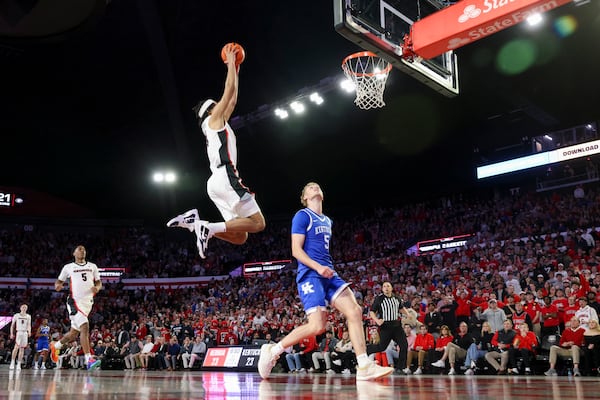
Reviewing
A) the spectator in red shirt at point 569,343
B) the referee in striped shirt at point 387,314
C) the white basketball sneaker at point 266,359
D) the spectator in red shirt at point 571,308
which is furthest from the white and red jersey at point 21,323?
the spectator in red shirt at point 571,308

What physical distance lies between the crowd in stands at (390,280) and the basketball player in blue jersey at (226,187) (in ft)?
22.3

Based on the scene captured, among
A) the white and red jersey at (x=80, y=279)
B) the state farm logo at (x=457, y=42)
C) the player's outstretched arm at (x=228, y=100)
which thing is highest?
the state farm logo at (x=457, y=42)

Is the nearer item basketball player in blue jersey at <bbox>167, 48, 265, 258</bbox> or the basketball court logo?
basketball player in blue jersey at <bbox>167, 48, 265, 258</bbox>

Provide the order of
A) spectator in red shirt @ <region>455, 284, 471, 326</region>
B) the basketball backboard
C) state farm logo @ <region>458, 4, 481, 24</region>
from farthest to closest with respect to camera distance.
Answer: spectator in red shirt @ <region>455, 284, 471, 326</region>
the basketball backboard
state farm logo @ <region>458, 4, 481, 24</region>

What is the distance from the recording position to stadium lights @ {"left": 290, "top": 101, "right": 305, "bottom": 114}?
19475 millimetres

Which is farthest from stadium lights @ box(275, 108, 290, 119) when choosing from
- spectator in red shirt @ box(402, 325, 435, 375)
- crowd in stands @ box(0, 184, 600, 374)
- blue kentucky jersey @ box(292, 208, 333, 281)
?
blue kentucky jersey @ box(292, 208, 333, 281)

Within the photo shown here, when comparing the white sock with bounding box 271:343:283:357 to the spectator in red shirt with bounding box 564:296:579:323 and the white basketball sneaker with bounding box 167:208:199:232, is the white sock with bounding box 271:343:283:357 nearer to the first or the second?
the white basketball sneaker with bounding box 167:208:199:232

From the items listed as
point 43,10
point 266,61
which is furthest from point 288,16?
point 43,10

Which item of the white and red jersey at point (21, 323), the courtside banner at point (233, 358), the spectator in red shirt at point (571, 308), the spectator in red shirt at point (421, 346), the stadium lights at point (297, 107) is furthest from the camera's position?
the stadium lights at point (297, 107)

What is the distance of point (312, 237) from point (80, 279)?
16.6ft

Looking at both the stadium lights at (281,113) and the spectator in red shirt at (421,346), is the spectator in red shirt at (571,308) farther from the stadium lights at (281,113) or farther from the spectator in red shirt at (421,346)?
the stadium lights at (281,113)

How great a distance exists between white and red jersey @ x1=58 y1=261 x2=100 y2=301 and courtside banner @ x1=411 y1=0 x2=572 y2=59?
→ 6268 millimetres

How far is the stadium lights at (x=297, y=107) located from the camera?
63.9 feet

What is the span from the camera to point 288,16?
→ 1688 cm
